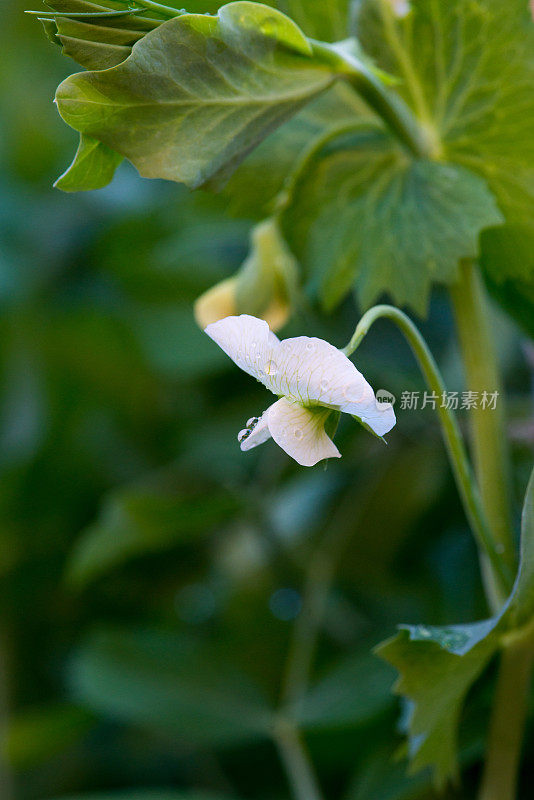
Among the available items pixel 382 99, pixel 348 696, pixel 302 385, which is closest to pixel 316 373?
pixel 302 385

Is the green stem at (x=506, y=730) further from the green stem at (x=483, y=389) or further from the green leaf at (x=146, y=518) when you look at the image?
the green leaf at (x=146, y=518)

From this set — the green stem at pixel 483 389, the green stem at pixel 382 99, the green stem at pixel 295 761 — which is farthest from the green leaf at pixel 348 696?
the green stem at pixel 382 99

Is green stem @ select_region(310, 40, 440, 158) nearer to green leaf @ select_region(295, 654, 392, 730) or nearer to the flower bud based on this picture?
the flower bud

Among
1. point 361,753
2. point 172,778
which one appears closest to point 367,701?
point 361,753

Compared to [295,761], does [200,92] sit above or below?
above

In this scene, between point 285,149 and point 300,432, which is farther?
point 285,149

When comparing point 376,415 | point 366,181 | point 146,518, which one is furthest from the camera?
point 146,518

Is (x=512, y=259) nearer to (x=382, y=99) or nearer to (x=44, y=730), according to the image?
(x=382, y=99)

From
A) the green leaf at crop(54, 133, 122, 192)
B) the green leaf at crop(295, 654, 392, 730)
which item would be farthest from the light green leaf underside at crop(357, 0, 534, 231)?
the green leaf at crop(295, 654, 392, 730)
